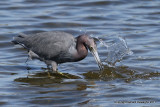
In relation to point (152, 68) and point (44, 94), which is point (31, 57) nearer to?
point (44, 94)

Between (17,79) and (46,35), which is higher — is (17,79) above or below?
below

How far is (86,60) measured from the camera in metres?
9.15

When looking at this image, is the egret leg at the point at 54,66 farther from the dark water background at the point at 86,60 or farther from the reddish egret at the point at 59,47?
the dark water background at the point at 86,60

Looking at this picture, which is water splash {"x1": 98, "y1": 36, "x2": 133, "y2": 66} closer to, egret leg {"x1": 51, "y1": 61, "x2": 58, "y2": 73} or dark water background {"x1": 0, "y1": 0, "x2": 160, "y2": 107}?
dark water background {"x1": 0, "y1": 0, "x2": 160, "y2": 107}

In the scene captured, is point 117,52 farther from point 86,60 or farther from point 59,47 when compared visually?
point 59,47

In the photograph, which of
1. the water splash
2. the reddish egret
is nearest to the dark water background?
the water splash

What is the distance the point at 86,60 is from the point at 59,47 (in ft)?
4.19

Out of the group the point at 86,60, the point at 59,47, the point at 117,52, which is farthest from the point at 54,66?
the point at 117,52

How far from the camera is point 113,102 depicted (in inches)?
250

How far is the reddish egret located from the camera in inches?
311

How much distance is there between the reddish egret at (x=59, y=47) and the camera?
311 inches

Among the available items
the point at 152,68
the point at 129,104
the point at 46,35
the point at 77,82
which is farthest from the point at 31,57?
the point at 129,104

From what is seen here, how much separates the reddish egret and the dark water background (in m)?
0.32

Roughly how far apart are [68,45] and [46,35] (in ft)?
1.82
